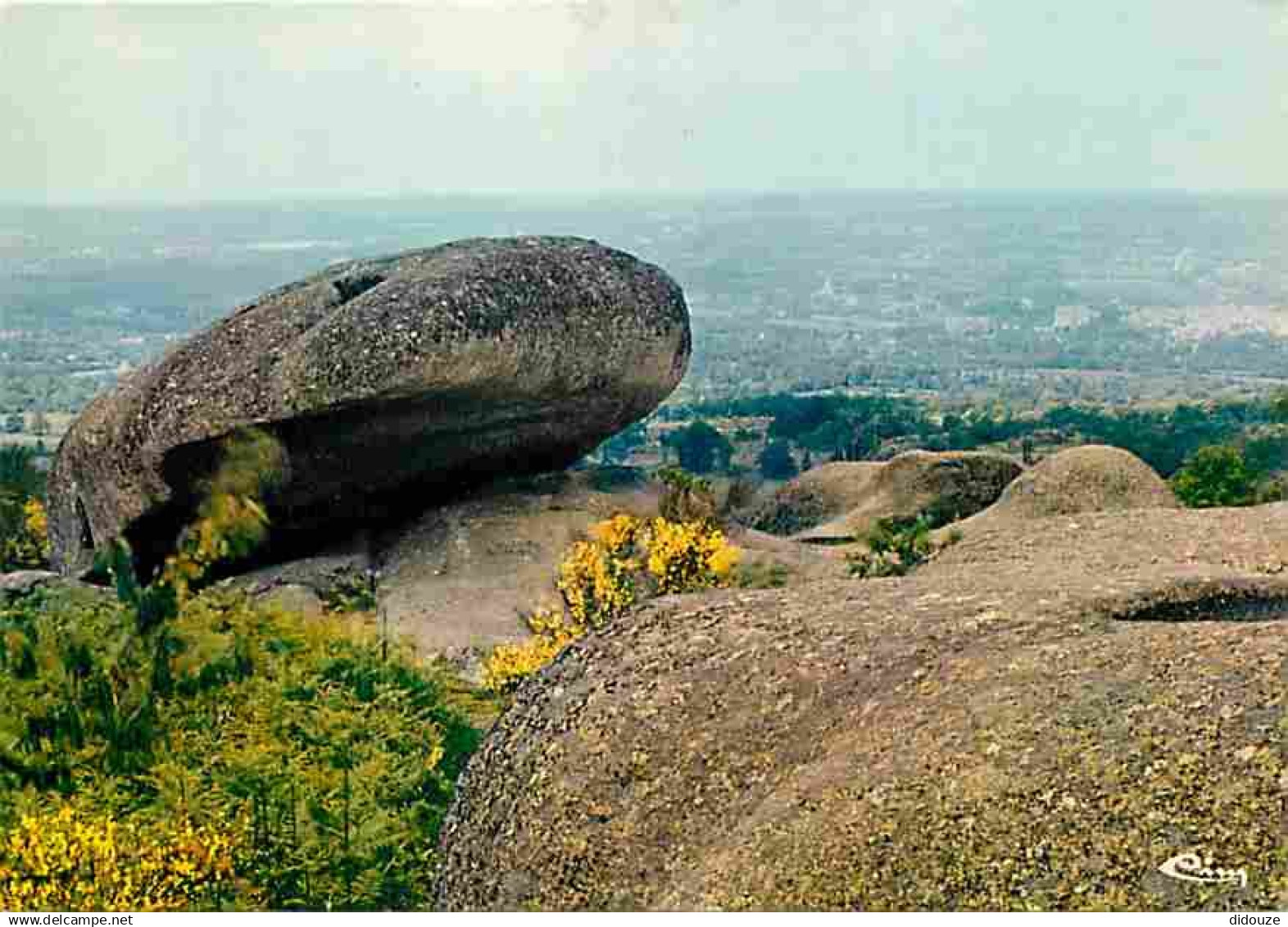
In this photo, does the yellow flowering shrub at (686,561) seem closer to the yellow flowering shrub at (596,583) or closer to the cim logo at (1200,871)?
the yellow flowering shrub at (596,583)

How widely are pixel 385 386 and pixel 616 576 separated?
383 cm

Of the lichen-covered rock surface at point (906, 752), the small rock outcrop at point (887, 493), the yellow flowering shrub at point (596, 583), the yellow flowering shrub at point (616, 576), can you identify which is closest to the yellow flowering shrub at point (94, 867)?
the lichen-covered rock surface at point (906, 752)

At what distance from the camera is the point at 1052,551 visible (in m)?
7.19

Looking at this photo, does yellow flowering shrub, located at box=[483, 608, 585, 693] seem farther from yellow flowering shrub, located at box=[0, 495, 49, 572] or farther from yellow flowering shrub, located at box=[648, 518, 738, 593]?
yellow flowering shrub, located at box=[0, 495, 49, 572]

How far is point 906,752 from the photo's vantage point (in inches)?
197

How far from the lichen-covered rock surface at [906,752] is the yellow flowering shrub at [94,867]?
3.15 ft

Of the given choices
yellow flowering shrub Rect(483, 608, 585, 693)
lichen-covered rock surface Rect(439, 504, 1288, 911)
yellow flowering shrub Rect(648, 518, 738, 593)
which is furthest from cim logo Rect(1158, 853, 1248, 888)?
yellow flowering shrub Rect(483, 608, 585, 693)

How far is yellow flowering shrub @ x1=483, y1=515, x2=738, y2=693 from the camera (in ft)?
36.0

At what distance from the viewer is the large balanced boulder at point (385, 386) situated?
1511cm

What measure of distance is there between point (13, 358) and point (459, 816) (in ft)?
53.7

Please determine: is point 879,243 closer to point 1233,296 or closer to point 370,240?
point 1233,296

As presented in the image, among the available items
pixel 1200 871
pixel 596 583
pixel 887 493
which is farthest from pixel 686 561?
pixel 887 493

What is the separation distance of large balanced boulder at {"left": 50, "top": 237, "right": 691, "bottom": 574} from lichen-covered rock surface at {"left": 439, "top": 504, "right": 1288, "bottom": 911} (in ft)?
29.5

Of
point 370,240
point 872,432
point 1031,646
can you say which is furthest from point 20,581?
point 872,432
